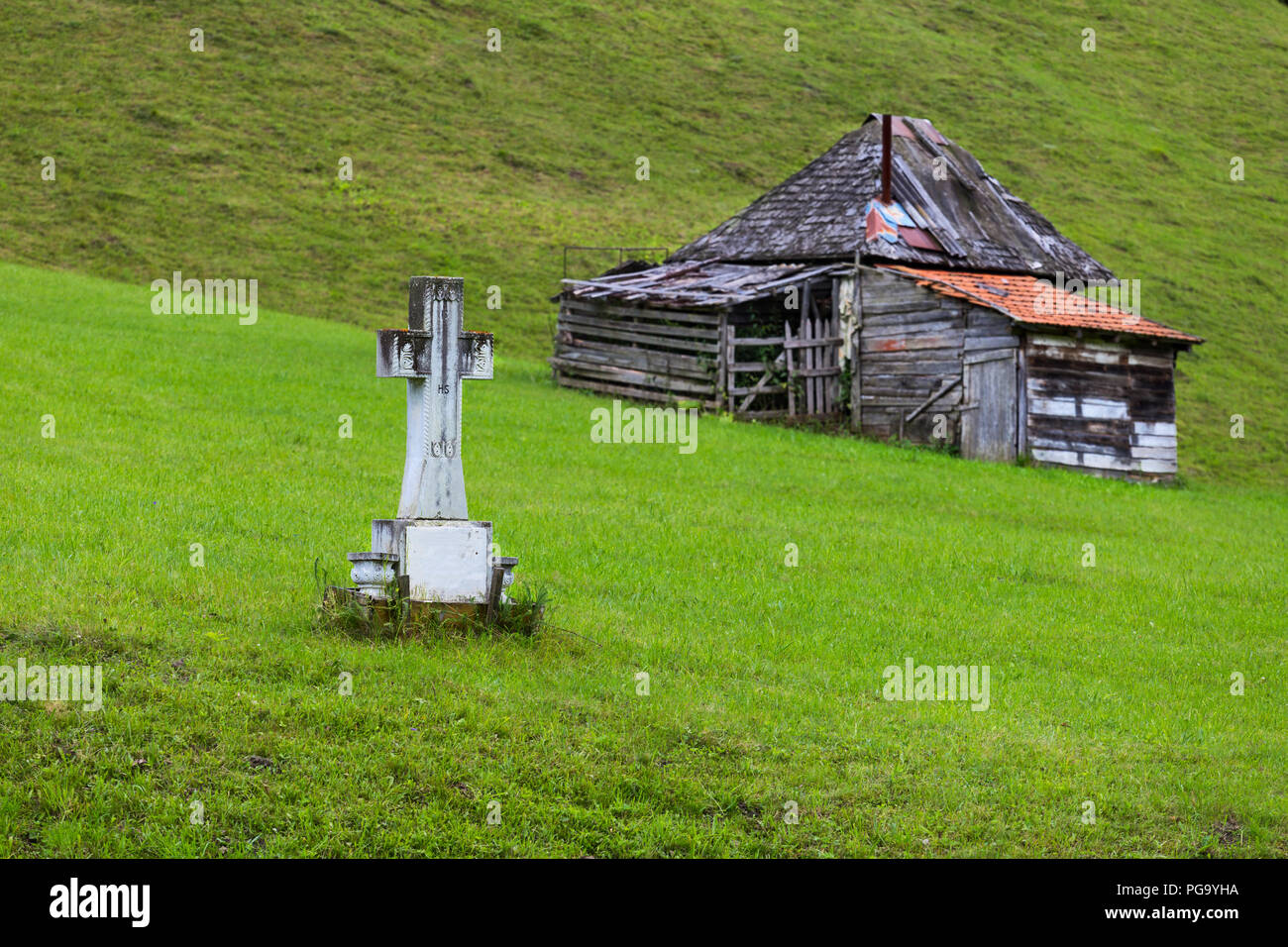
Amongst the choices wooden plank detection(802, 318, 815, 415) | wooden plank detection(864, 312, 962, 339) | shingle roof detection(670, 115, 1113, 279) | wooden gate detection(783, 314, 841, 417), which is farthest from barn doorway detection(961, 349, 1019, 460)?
shingle roof detection(670, 115, 1113, 279)

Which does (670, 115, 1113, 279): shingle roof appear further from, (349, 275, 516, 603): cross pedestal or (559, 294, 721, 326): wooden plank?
(349, 275, 516, 603): cross pedestal

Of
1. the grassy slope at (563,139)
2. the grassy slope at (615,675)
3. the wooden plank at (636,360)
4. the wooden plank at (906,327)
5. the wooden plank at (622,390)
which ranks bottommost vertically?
the grassy slope at (615,675)

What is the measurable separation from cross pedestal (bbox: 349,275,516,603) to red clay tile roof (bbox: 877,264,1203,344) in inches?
666

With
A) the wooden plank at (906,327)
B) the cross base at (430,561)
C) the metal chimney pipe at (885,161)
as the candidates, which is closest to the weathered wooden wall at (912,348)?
the wooden plank at (906,327)

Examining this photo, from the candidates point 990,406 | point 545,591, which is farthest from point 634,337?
point 545,591

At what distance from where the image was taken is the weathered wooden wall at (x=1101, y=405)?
2375 centimetres

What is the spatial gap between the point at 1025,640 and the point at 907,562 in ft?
9.06

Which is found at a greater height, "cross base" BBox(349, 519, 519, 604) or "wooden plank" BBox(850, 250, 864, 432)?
"wooden plank" BBox(850, 250, 864, 432)

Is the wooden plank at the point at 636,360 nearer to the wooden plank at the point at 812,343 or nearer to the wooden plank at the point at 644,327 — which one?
the wooden plank at the point at 644,327

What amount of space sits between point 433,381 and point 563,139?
4745 cm

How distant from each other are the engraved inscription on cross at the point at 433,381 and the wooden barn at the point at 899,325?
16.9 m

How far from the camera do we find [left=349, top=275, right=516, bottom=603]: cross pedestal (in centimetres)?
798

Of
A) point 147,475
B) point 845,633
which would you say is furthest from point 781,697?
point 147,475

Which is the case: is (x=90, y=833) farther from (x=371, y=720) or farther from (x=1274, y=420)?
(x=1274, y=420)
